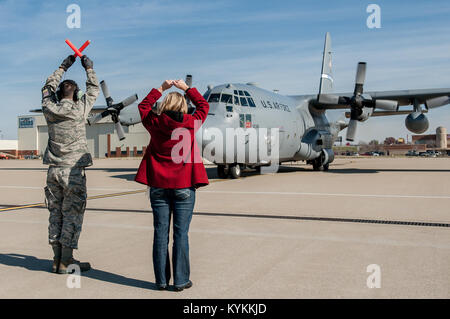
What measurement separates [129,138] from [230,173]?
71697mm

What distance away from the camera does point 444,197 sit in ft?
38.8

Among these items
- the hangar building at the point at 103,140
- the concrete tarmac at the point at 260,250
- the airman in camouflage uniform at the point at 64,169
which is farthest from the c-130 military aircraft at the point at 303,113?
the hangar building at the point at 103,140

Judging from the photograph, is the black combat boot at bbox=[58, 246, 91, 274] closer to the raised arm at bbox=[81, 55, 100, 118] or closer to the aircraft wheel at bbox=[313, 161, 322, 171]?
the raised arm at bbox=[81, 55, 100, 118]

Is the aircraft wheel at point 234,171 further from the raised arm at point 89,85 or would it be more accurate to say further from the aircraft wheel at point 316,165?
the raised arm at point 89,85

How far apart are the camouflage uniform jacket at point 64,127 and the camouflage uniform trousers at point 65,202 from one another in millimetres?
129

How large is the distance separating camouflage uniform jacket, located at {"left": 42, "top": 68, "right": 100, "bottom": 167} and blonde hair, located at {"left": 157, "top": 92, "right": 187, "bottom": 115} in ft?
4.31

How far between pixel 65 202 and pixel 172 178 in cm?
157

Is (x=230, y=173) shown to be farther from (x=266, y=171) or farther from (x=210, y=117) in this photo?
(x=266, y=171)

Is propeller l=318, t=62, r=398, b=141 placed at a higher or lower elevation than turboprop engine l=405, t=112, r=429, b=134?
higher

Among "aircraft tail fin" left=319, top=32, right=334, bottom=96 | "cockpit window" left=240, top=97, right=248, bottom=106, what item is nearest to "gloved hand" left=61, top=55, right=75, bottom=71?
"cockpit window" left=240, top=97, right=248, bottom=106

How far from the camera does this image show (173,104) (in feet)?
14.3

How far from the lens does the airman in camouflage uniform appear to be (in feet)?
16.3
